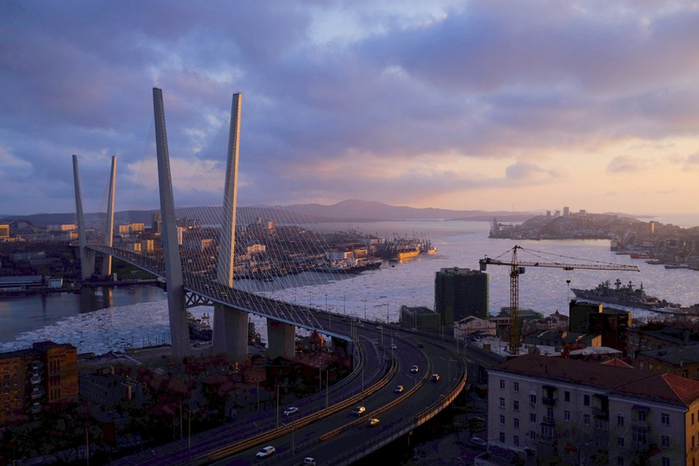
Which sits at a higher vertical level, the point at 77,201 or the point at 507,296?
the point at 77,201

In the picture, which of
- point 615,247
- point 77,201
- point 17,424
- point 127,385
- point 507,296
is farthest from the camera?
point 615,247

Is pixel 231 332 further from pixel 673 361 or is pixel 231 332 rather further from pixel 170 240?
pixel 673 361

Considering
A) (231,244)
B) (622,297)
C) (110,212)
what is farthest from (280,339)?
(110,212)

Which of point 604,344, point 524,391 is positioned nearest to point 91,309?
point 604,344

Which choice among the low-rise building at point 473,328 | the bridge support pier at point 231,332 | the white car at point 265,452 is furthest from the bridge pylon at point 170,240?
the white car at point 265,452

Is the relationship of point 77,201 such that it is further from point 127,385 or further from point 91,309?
point 127,385

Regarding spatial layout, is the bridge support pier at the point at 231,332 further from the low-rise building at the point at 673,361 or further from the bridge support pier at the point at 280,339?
the low-rise building at the point at 673,361

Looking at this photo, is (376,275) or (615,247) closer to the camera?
(376,275)
